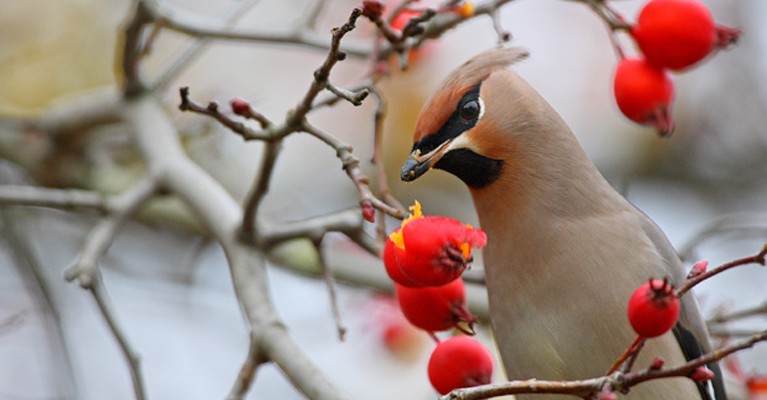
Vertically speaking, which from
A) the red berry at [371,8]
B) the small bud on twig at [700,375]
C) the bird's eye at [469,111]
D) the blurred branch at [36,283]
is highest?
the red berry at [371,8]

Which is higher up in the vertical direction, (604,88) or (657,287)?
(604,88)

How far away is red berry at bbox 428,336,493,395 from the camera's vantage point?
2.54 meters

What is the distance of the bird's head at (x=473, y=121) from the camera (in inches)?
103

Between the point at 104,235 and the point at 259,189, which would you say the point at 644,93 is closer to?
the point at 259,189

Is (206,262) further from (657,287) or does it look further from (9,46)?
(657,287)

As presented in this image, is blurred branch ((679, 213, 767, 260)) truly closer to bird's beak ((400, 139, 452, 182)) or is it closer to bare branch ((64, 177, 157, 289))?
bird's beak ((400, 139, 452, 182))

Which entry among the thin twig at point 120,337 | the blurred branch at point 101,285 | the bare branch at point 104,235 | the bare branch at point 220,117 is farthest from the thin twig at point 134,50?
the bare branch at point 220,117

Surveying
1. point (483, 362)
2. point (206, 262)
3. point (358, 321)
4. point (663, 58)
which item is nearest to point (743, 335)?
point (663, 58)

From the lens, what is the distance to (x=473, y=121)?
8.93ft

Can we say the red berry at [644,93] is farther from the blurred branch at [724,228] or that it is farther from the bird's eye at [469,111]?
the blurred branch at [724,228]

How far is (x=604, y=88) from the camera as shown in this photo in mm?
7199

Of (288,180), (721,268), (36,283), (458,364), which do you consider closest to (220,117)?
(458,364)

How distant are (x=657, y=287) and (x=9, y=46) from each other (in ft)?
13.0

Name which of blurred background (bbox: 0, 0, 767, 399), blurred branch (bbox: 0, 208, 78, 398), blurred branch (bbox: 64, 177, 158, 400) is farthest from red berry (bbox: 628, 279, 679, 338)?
blurred branch (bbox: 0, 208, 78, 398)
